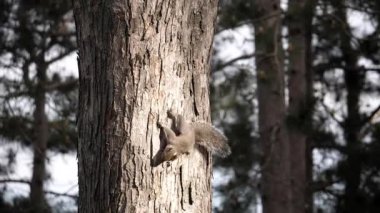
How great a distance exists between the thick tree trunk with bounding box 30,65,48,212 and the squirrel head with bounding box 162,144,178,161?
5361 mm

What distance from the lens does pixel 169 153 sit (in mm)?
2439

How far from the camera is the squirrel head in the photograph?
7.99 ft

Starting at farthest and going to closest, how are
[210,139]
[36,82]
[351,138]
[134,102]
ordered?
1. [351,138]
2. [36,82]
3. [210,139]
4. [134,102]

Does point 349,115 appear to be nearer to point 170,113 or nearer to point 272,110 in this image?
point 272,110

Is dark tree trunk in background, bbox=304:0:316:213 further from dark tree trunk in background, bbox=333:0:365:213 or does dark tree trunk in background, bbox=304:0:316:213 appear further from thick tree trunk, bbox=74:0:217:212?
thick tree trunk, bbox=74:0:217:212

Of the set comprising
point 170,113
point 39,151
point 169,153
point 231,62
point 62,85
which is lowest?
point 169,153

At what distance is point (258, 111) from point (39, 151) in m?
2.33

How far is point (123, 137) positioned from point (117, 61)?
9.0 inches

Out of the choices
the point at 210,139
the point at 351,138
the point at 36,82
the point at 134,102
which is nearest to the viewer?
the point at 134,102

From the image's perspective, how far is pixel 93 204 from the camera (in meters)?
2.47

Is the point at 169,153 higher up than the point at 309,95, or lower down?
lower down

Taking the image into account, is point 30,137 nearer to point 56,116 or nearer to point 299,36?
point 56,116

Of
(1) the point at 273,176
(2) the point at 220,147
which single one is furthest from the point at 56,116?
(2) the point at 220,147

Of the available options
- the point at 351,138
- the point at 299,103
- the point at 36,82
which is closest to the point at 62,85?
the point at 36,82
